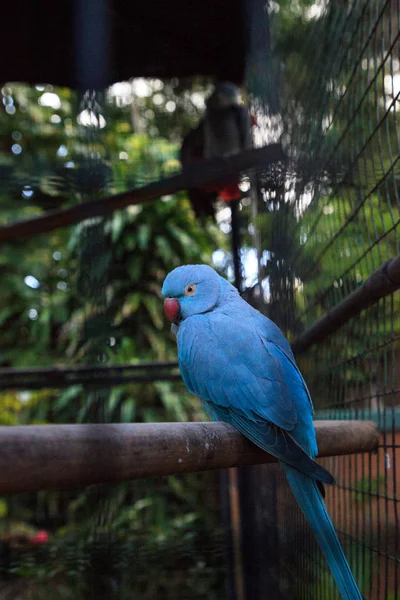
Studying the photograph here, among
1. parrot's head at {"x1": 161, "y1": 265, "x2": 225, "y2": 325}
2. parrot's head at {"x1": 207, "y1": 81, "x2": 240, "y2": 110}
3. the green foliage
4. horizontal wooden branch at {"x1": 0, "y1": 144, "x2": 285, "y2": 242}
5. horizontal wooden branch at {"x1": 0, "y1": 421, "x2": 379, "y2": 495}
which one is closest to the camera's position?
horizontal wooden branch at {"x1": 0, "y1": 421, "x2": 379, "y2": 495}

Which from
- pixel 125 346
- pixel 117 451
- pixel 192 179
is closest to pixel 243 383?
pixel 117 451

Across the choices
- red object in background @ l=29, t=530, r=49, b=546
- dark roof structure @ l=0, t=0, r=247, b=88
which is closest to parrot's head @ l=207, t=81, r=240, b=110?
dark roof structure @ l=0, t=0, r=247, b=88

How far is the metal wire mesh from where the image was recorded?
0.88 meters

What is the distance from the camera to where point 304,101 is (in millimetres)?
1166

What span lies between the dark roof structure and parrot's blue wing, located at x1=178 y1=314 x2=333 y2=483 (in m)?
0.64

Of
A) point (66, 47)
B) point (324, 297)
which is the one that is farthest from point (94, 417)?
point (66, 47)

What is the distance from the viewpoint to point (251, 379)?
2.36 feet

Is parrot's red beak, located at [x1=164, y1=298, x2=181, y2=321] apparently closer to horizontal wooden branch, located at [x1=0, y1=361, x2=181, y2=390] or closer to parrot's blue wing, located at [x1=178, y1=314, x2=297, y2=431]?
parrot's blue wing, located at [x1=178, y1=314, x2=297, y2=431]

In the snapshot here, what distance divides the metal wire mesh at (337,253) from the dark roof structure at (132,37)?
0.19m

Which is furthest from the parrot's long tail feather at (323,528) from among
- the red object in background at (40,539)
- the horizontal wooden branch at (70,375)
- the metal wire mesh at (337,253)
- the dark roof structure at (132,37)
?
the red object in background at (40,539)

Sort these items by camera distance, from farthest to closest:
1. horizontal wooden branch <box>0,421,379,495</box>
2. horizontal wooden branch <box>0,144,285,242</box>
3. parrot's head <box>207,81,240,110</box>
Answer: parrot's head <box>207,81,240,110</box> < horizontal wooden branch <box>0,144,285,242</box> < horizontal wooden branch <box>0,421,379,495</box>

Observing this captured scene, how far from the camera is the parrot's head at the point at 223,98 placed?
1636 millimetres

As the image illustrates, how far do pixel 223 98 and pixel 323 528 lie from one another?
136 centimetres

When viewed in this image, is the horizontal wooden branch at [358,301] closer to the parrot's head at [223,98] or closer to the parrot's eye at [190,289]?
the parrot's eye at [190,289]
